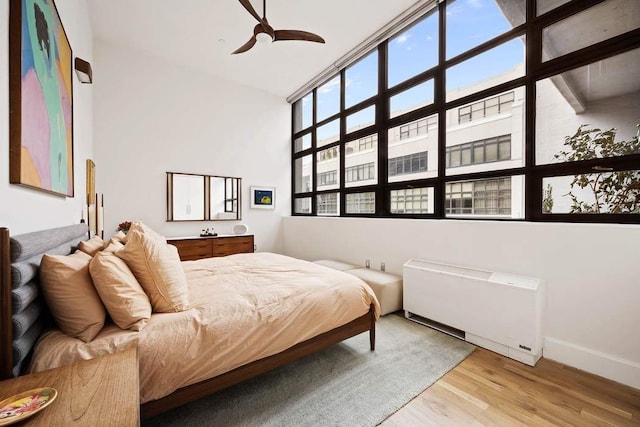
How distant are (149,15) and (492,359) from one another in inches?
201

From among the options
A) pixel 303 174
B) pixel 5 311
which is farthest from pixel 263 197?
pixel 5 311

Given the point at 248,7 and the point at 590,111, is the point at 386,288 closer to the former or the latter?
the point at 590,111

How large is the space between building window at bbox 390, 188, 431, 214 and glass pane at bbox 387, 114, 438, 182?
0.56ft

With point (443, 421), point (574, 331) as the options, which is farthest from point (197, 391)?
point (574, 331)

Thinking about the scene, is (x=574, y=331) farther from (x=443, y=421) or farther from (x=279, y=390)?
(x=279, y=390)

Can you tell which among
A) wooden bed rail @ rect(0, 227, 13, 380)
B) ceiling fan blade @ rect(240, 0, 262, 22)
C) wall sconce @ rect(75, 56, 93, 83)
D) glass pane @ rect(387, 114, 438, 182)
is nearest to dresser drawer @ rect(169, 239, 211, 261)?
wall sconce @ rect(75, 56, 93, 83)

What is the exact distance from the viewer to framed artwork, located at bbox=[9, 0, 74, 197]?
1.16 meters

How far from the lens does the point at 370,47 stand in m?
3.81

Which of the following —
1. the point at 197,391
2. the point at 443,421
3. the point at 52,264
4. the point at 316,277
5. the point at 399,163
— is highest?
the point at 399,163

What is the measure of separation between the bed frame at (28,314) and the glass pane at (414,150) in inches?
104

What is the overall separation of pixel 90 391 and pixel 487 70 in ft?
12.1

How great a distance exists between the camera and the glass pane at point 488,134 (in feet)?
8.20

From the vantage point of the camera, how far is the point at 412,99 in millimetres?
3402

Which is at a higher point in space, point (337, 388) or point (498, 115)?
point (498, 115)
